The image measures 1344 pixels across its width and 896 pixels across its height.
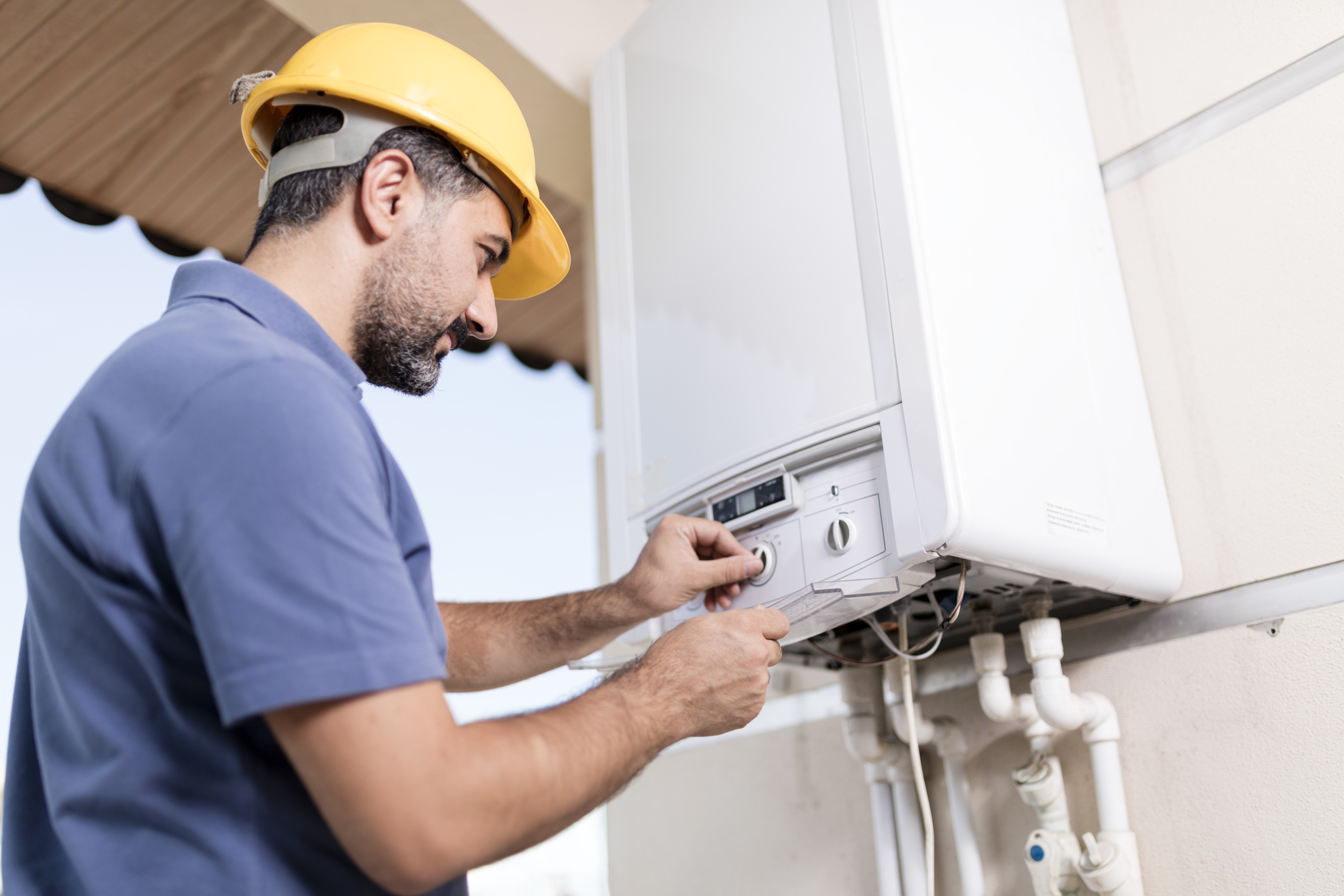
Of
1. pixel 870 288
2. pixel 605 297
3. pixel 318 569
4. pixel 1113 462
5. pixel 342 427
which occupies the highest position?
pixel 605 297

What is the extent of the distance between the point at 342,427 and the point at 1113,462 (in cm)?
85

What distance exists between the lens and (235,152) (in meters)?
2.30

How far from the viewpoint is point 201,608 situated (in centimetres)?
56

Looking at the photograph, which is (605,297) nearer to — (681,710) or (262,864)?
(681,710)

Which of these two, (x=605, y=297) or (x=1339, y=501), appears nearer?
(x=1339, y=501)

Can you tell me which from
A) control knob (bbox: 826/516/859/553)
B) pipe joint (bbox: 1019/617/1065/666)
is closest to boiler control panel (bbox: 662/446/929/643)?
control knob (bbox: 826/516/859/553)

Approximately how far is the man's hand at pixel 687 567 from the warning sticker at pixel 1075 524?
31 centimetres

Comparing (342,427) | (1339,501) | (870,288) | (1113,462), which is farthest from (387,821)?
(1339,501)

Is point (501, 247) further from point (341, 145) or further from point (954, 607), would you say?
point (954, 607)

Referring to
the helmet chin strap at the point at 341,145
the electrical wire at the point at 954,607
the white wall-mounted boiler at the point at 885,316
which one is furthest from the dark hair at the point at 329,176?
the electrical wire at the point at 954,607

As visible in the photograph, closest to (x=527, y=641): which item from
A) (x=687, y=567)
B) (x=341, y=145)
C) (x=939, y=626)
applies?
(x=687, y=567)

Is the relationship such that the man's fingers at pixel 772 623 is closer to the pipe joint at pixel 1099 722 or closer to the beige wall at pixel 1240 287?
the pipe joint at pixel 1099 722

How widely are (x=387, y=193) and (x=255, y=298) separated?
19 cm

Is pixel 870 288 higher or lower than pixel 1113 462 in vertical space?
higher
